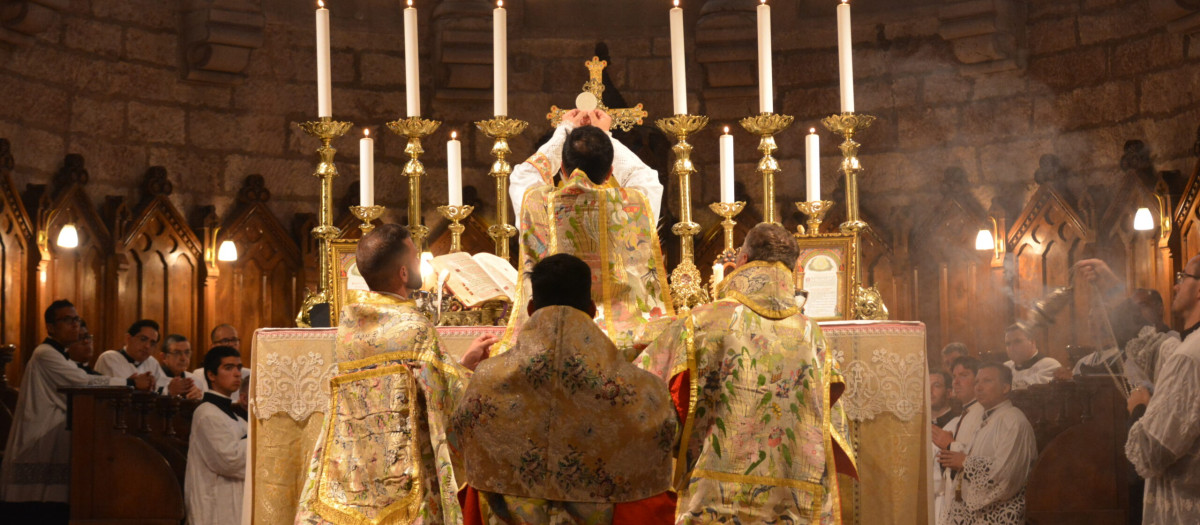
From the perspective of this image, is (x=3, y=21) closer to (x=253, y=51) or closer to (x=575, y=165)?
(x=253, y=51)

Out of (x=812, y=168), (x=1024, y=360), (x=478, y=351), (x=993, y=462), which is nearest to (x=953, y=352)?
(x=1024, y=360)

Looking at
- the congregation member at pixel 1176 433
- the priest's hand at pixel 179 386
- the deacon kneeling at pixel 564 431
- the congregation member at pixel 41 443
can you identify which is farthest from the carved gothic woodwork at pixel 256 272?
the deacon kneeling at pixel 564 431

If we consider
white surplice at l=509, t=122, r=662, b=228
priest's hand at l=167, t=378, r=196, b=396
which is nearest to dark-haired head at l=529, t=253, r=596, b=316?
white surplice at l=509, t=122, r=662, b=228

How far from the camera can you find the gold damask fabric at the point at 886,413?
5.21 m

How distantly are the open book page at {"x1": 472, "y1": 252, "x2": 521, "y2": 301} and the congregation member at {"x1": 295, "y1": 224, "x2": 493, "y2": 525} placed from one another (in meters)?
0.74

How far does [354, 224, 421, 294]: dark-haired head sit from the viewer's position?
4.52m

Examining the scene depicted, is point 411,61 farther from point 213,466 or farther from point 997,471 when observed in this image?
point 997,471

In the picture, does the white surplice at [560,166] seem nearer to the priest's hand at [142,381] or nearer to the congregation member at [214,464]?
the congregation member at [214,464]

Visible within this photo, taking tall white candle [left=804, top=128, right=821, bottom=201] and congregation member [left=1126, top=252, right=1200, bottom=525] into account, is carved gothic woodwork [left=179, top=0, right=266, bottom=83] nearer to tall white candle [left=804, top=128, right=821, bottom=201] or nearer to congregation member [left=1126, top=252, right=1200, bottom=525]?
tall white candle [left=804, top=128, right=821, bottom=201]

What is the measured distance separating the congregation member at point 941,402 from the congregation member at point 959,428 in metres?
0.10

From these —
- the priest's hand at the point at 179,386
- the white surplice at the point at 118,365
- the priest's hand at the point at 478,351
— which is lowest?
the priest's hand at the point at 179,386

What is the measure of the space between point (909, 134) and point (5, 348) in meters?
6.48

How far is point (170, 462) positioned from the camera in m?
7.69

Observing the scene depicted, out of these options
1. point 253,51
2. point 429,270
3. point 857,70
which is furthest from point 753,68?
point 429,270
